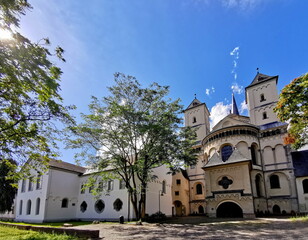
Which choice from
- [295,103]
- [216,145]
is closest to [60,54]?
[295,103]

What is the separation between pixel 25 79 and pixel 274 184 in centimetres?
3239

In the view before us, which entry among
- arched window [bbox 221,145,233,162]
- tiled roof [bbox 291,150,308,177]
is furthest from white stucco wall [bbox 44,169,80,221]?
tiled roof [bbox 291,150,308,177]

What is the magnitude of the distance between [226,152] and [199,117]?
14549mm

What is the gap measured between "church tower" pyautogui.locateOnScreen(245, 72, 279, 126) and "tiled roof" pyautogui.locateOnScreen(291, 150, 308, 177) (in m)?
6.01

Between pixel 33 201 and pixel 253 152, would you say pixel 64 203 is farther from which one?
pixel 253 152

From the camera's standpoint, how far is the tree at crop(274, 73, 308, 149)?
50.2 ft

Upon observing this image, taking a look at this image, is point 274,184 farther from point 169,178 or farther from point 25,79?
point 25,79

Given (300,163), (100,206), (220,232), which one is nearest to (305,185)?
(300,163)

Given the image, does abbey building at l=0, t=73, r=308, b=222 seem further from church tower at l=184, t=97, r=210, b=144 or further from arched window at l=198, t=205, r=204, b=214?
church tower at l=184, t=97, r=210, b=144

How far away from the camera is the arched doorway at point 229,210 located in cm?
2306

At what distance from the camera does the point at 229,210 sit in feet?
77.8

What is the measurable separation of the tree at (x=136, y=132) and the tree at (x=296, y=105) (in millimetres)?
8486

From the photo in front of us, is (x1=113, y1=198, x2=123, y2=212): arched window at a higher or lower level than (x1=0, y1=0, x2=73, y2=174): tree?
lower

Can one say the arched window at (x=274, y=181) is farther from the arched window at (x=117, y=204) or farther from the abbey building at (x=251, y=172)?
the arched window at (x=117, y=204)
